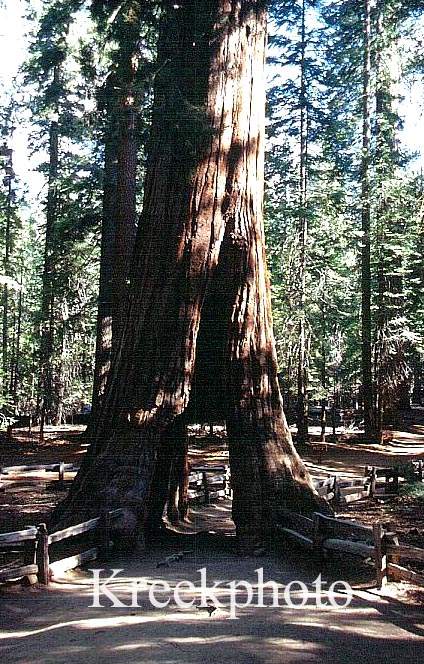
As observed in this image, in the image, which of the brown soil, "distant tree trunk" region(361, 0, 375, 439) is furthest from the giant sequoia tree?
"distant tree trunk" region(361, 0, 375, 439)

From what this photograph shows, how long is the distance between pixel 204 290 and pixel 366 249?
18.3m

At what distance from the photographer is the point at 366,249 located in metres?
26.6

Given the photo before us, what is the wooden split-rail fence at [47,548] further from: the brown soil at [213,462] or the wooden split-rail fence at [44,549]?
the brown soil at [213,462]

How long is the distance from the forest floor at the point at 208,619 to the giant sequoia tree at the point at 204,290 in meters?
1.05

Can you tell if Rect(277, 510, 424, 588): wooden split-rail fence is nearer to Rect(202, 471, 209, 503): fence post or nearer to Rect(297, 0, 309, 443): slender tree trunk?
Rect(202, 471, 209, 503): fence post

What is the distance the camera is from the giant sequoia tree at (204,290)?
9320mm

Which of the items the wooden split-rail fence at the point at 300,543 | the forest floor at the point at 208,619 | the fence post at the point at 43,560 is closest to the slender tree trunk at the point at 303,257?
the forest floor at the point at 208,619

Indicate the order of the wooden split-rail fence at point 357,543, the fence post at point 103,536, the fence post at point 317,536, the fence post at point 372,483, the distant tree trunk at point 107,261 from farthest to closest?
the distant tree trunk at point 107,261 < the fence post at point 372,483 < the fence post at point 103,536 < the fence post at point 317,536 < the wooden split-rail fence at point 357,543

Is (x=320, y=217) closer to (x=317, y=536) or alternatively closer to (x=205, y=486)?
(x=205, y=486)

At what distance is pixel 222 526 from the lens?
460 inches

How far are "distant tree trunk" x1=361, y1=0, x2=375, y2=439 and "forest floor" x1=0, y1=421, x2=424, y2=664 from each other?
1567cm

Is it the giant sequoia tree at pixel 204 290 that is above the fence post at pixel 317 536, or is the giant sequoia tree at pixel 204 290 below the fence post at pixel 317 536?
above

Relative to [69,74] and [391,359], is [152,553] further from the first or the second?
[69,74]

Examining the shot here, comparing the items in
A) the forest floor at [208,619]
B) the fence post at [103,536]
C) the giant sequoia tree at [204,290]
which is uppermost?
the giant sequoia tree at [204,290]
